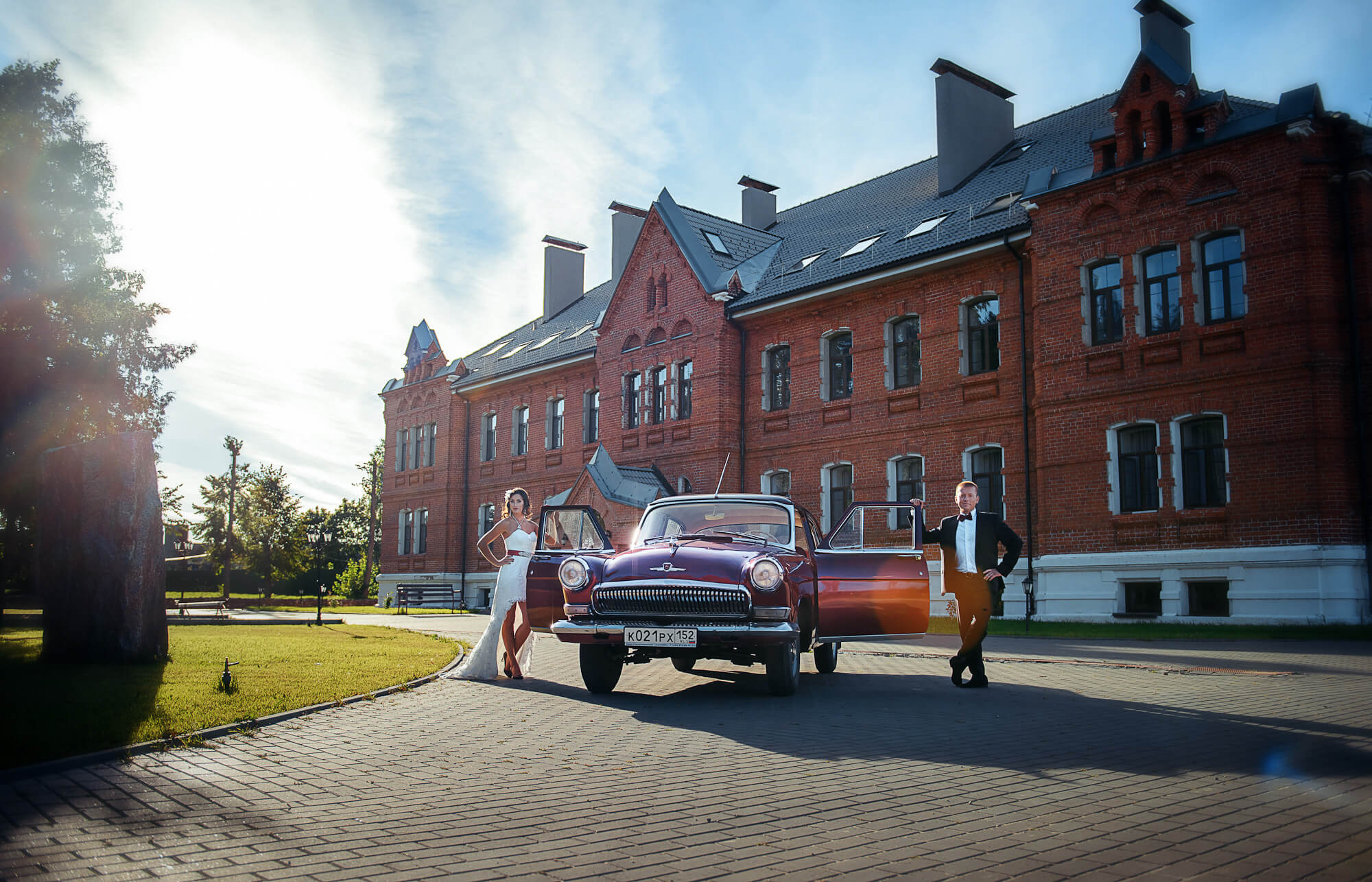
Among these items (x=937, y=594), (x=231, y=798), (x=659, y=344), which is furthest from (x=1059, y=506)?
(x=231, y=798)

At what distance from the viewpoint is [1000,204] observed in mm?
22422

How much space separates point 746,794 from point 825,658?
6.24 m

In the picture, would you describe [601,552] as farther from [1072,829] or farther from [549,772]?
[1072,829]

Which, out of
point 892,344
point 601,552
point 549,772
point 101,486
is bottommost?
point 549,772

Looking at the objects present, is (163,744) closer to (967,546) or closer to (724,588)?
(724,588)

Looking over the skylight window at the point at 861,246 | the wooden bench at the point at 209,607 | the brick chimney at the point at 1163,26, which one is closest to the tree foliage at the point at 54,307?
the wooden bench at the point at 209,607

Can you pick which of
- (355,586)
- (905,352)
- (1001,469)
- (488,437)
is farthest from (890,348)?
(355,586)

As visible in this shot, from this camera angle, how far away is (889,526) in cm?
2286

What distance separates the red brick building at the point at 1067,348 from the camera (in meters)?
17.1

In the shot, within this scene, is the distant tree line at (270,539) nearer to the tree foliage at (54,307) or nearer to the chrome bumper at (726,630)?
the tree foliage at (54,307)

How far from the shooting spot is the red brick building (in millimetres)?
17125

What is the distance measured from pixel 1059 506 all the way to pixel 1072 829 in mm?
16422

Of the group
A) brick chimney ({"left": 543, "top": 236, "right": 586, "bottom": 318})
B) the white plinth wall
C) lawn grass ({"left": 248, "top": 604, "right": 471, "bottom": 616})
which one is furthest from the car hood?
brick chimney ({"left": 543, "top": 236, "right": 586, "bottom": 318})

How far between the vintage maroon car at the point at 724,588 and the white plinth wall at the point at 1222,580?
9360mm
